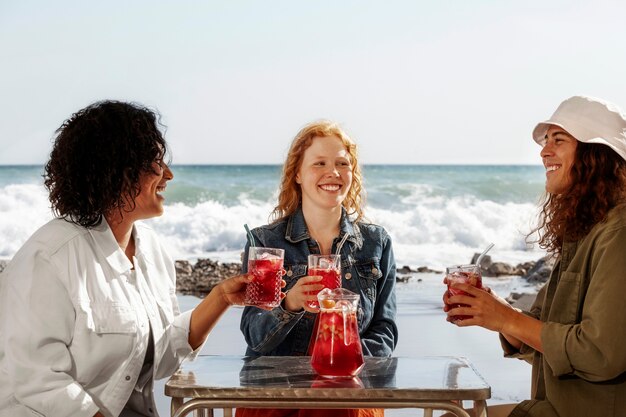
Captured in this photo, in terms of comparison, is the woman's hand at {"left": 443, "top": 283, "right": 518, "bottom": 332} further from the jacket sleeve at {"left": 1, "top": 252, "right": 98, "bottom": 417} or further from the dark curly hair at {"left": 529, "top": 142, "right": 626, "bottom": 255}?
the jacket sleeve at {"left": 1, "top": 252, "right": 98, "bottom": 417}

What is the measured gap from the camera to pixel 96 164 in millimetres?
2652

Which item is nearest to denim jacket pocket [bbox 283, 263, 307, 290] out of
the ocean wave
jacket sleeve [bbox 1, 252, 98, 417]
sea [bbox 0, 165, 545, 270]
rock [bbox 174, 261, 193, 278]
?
jacket sleeve [bbox 1, 252, 98, 417]

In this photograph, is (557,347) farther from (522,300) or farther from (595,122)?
(522,300)

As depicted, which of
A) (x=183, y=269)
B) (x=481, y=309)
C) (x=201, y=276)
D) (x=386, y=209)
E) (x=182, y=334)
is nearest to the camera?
(x=481, y=309)

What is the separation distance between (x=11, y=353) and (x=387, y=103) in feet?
67.7

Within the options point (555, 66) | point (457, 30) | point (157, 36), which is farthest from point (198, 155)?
point (555, 66)

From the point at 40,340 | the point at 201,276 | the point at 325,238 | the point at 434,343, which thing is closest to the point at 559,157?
the point at 325,238

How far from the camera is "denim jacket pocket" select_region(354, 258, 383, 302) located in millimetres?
3201

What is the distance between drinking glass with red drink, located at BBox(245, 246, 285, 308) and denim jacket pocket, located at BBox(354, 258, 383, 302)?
0.59 m

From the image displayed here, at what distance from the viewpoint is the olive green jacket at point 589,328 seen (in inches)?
91.8

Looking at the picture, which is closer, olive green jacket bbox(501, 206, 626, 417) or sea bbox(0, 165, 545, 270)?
olive green jacket bbox(501, 206, 626, 417)

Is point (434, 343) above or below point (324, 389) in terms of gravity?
below

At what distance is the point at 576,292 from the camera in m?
2.50

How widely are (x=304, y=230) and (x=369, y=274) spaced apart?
0.27 meters
